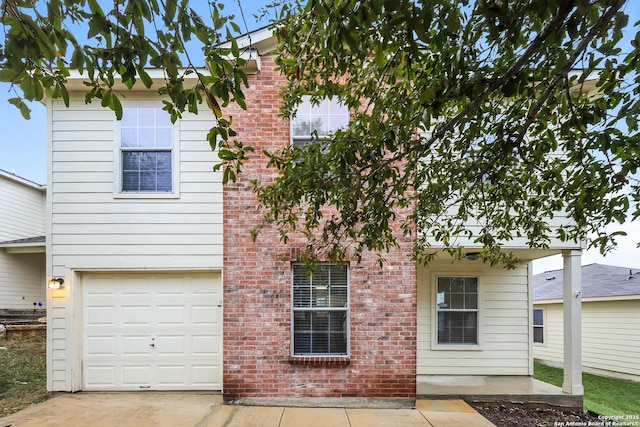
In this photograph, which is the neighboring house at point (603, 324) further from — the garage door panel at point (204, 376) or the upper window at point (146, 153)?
the upper window at point (146, 153)

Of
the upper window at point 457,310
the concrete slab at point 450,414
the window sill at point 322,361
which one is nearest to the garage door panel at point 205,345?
the window sill at point 322,361

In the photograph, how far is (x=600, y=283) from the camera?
12414 mm

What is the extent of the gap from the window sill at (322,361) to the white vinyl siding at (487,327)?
2.57 metres

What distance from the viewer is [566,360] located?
6.01m

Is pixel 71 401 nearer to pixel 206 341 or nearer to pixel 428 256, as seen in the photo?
pixel 206 341

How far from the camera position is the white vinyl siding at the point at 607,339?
10406 millimetres

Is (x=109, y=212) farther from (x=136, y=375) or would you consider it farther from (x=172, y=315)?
(x=136, y=375)

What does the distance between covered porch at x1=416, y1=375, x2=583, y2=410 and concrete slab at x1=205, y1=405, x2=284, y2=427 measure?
93.3 inches

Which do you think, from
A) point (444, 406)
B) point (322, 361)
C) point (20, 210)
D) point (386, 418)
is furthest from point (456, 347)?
point (20, 210)

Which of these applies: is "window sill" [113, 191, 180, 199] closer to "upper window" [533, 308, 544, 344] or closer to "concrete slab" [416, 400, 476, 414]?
"concrete slab" [416, 400, 476, 414]

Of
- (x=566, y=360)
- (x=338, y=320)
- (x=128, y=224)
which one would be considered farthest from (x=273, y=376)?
(x=566, y=360)

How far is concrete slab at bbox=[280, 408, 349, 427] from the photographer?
4.58 metres

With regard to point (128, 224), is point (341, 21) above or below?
above

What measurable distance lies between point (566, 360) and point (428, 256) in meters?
3.51
